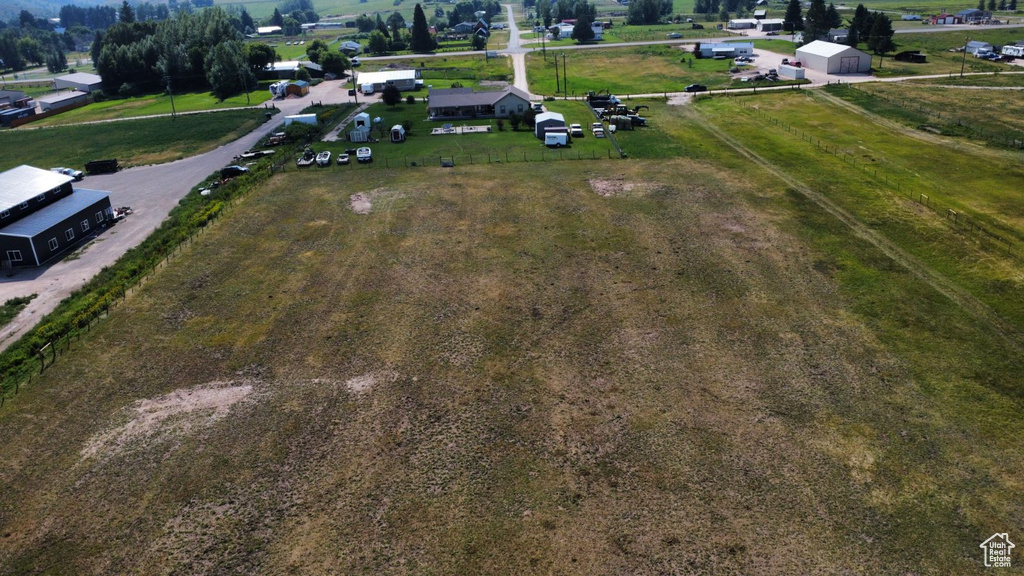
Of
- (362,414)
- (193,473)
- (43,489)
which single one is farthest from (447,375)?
(43,489)

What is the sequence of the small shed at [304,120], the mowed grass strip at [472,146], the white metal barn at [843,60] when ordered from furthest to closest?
the white metal barn at [843,60] → the small shed at [304,120] → the mowed grass strip at [472,146]

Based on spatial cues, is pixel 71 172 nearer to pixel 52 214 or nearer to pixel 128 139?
pixel 128 139

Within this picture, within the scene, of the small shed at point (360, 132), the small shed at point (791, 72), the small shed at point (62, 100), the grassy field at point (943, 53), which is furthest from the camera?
the small shed at point (62, 100)

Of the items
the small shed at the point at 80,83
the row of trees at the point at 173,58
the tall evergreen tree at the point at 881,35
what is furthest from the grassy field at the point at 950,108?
the small shed at the point at 80,83

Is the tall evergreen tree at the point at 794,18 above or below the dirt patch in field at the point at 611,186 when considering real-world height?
above

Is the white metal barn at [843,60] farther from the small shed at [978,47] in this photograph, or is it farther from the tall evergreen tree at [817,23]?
the tall evergreen tree at [817,23]

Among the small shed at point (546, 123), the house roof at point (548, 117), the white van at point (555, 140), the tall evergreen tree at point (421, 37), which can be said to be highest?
the tall evergreen tree at point (421, 37)
